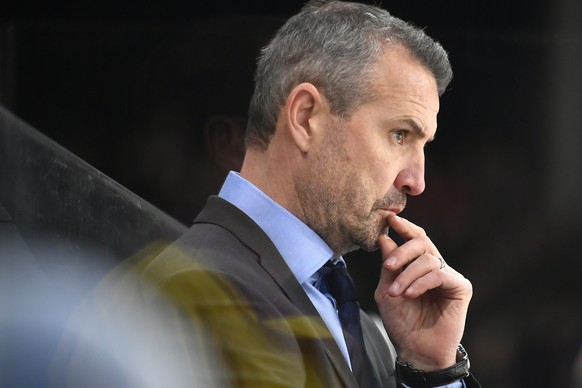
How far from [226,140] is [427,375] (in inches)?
20.7

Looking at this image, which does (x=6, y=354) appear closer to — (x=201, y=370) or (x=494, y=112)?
(x=201, y=370)

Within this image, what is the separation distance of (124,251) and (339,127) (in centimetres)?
39

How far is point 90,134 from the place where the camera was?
1441 millimetres

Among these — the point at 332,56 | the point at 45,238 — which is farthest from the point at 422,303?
the point at 45,238

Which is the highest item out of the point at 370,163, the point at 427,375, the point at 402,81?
the point at 402,81

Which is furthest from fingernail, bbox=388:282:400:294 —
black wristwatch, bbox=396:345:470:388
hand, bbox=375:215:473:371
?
black wristwatch, bbox=396:345:470:388

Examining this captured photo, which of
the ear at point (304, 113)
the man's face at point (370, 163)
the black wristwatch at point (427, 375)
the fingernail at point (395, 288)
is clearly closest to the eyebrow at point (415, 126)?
the man's face at point (370, 163)

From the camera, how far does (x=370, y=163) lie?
1516mm

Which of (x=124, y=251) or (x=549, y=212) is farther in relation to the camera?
(x=549, y=212)

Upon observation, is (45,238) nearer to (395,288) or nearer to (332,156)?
(332,156)

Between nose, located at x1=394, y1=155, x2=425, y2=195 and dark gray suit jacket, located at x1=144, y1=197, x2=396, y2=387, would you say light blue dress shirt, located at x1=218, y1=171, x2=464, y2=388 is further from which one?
nose, located at x1=394, y1=155, x2=425, y2=195

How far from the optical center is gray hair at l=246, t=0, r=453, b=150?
5.01ft

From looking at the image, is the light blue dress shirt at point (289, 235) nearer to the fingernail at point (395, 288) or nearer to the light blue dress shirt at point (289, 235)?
the light blue dress shirt at point (289, 235)

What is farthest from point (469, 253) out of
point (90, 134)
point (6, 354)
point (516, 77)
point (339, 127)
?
point (6, 354)
